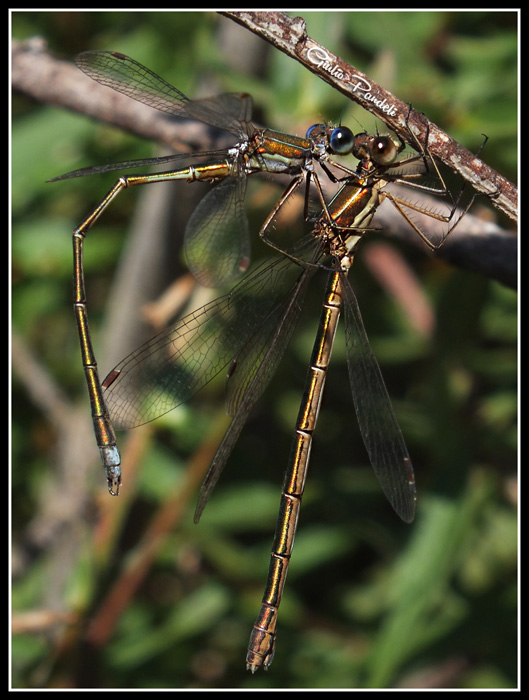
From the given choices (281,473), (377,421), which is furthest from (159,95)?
(281,473)

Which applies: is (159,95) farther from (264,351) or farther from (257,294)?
(264,351)

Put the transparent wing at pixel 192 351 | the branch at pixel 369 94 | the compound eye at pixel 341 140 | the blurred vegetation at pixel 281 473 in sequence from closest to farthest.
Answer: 1. the branch at pixel 369 94
2. the compound eye at pixel 341 140
3. the transparent wing at pixel 192 351
4. the blurred vegetation at pixel 281 473

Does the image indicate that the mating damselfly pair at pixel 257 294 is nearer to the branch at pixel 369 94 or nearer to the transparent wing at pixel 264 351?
the transparent wing at pixel 264 351

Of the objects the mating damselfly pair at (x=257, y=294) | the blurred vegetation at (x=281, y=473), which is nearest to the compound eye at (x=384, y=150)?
the mating damselfly pair at (x=257, y=294)

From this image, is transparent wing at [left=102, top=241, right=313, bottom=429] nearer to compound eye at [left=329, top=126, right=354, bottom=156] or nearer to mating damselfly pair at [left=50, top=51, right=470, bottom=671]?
mating damselfly pair at [left=50, top=51, right=470, bottom=671]

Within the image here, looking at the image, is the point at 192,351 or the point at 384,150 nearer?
the point at 384,150

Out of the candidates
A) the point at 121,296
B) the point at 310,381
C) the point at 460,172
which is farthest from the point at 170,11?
the point at 460,172
